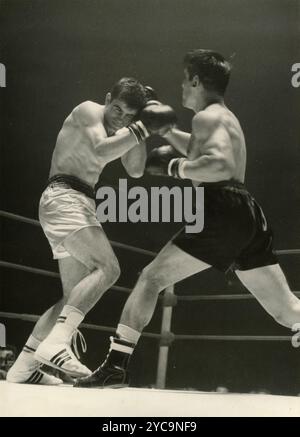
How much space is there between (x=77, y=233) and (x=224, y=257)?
2.18 ft

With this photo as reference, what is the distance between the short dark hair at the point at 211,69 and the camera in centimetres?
271

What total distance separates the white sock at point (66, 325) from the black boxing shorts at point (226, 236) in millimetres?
545

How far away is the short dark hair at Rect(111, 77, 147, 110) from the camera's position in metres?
2.71

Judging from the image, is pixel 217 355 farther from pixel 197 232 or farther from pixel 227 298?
pixel 197 232

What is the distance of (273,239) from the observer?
2.69 m

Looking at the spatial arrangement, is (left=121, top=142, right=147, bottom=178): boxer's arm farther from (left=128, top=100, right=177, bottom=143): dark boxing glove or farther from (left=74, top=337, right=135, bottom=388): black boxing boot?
(left=74, top=337, right=135, bottom=388): black boxing boot

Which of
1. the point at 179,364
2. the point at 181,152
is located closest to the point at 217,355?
the point at 179,364

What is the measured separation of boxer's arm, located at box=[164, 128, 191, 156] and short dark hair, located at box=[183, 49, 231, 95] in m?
0.24

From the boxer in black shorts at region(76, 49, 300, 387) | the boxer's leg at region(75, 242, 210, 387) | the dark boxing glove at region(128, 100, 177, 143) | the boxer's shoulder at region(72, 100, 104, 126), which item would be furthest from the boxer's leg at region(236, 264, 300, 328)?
the boxer's shoulder at region(72, 100, 104, 126)

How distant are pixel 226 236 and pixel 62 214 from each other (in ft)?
2.47

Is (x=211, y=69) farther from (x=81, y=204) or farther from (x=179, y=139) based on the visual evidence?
(x=81, y=204)

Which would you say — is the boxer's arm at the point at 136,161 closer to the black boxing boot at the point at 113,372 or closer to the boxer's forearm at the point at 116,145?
the boxer's forearm at the point at 116,145

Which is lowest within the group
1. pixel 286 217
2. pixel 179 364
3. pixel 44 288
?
pixel 179 364

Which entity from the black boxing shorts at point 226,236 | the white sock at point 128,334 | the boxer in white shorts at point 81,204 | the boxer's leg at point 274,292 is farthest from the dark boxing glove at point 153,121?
the white sock at point 128,334
